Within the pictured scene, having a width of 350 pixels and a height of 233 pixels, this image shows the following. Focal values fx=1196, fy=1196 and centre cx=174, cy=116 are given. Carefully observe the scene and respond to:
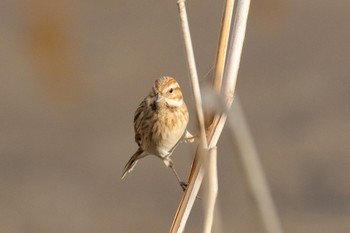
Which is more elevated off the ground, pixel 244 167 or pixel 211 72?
pixel 211 72

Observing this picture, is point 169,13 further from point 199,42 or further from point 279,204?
point 279,204

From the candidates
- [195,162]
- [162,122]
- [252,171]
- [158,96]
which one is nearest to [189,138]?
[195,162]

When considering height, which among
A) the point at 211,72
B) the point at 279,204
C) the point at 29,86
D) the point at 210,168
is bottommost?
the point at 279,204

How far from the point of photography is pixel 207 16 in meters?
11.0

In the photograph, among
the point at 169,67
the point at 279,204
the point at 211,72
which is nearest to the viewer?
the point at 211,72

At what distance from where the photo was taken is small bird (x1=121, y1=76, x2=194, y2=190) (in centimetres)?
392

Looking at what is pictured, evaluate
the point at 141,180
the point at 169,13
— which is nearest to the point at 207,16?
the point at 169,13

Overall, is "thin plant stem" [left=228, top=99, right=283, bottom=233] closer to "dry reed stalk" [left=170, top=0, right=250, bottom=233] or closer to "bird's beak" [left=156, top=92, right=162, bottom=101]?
"dry reed stalk" [left=170, top=0, right=250, bottom=233]

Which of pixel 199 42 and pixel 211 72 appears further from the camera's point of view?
pixel 199 42

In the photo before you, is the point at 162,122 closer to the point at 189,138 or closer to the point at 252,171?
the point at 189,138

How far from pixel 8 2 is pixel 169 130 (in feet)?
25.9

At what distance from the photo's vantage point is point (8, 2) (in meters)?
11.7

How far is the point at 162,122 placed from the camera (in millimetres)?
4113

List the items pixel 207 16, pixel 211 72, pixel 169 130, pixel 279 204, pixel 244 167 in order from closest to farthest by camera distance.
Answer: pixel 244 167
pixel 211 72
pixel 169 130
pixel 279 204
pixel 207 16
